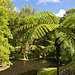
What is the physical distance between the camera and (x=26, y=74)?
11.0 meters

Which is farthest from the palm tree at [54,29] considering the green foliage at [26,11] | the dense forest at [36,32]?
the green foliage at [26,11]

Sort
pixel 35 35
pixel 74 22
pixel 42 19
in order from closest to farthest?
1. pixel 35 35
2. pixel 74 22
3. pixel 42 19

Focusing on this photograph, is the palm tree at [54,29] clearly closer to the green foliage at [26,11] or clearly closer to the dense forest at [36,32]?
the dense forest at [36,32]

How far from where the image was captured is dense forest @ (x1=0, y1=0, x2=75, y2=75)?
3584mm

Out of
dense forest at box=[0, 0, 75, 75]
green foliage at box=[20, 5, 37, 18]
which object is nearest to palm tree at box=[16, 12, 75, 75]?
dense forest at box=[0, 0, 75, 75]

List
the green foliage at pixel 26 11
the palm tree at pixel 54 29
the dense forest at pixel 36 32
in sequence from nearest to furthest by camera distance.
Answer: the palm tree at pixel 54 29, the dense forest at pixel 36 32, the green foliage at pixel 26 11

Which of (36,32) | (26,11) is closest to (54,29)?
(36,32)

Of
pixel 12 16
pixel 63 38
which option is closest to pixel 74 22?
pixel 63 38

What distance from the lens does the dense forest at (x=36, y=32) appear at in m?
3.58

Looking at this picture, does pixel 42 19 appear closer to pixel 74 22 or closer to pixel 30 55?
pixel 74 22

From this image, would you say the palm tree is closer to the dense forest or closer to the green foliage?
the dense forest

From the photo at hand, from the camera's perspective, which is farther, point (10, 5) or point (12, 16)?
point (12, 16)

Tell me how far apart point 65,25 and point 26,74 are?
885 centimetres

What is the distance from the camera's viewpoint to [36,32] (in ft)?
10.7
